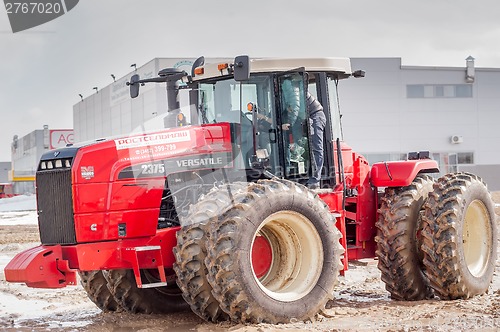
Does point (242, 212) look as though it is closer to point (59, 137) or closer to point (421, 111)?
point (421, 111)

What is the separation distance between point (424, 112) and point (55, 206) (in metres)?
37.6

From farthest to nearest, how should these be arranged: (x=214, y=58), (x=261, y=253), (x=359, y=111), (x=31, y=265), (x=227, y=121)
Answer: (x=359, y=111), (x=214, y=58), (x=227, y=121), (x=261, y=253), (x=31, y=265)

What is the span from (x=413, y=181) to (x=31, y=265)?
4756mm

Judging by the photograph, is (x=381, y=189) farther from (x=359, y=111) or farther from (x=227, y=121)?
(x=359, y=111)

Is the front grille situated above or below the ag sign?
below

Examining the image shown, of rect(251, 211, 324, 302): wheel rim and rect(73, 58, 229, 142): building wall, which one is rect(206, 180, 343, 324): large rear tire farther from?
rect(73, 58, 229, 142): building wall

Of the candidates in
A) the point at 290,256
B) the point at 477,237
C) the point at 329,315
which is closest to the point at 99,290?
the point at 290,256

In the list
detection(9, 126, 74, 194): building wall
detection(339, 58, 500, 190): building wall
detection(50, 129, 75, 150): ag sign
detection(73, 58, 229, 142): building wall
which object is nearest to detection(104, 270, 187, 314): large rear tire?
detection(73, 58, 229, 142): building wall

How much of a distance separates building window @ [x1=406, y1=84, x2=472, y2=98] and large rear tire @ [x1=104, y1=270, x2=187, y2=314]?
35914 millimetres

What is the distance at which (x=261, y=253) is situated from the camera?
775 centimetres

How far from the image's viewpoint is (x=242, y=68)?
745cm

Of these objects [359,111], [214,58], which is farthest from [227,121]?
[359,111]

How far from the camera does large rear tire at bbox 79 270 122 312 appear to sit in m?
8.59

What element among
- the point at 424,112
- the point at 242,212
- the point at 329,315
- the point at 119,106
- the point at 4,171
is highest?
the point at 119,106
